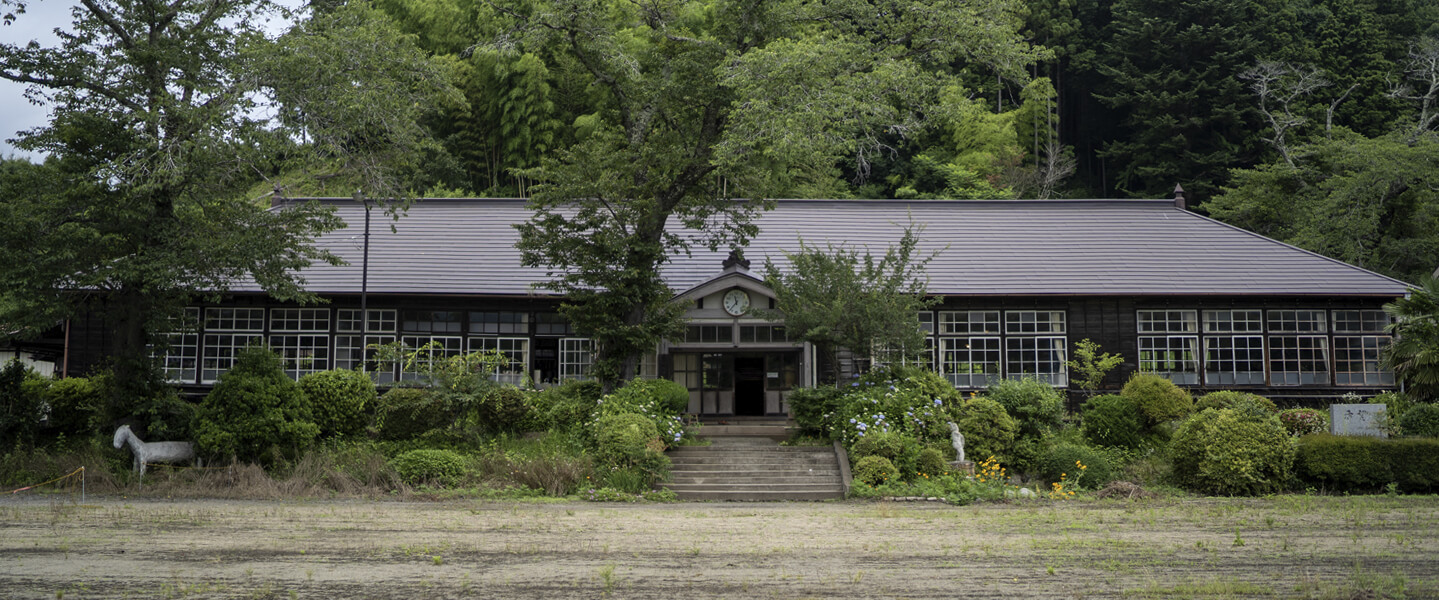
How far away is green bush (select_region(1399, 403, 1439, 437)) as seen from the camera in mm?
16562

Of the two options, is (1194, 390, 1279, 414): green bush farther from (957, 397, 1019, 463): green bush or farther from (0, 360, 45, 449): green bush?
(0, 360, 45, 449): green bush

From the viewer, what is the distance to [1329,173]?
33.5 metres

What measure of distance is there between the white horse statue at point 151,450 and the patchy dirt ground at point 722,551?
101 inches

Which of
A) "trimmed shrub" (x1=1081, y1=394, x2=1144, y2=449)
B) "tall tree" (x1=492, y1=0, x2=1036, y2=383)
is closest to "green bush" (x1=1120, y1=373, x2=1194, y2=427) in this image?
"trimmed shrub" (x1=1081, y1=394, x2=1144, y2=449)

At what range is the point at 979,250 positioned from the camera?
87.2 ft

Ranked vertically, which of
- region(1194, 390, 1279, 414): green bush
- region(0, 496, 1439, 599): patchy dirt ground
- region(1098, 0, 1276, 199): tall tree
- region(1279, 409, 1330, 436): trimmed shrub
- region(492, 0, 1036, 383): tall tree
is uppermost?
region(1098, 0, 1276, 199): tall tree

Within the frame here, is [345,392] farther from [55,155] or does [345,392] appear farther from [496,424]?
[55,155]

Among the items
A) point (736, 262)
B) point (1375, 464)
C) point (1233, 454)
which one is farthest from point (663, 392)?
point (1375, 464)

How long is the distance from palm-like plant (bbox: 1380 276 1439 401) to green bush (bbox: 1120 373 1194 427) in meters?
3.56

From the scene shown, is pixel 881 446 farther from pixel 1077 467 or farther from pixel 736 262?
pixel 736 262

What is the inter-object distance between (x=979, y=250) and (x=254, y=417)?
58.7 feet

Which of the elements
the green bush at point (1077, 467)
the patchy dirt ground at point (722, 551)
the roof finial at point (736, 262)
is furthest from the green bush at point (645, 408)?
the green bush at point (1077, 467)

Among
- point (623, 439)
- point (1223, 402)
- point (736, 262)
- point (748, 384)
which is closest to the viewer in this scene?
point (623, 439)

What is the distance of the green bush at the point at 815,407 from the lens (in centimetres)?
1934
